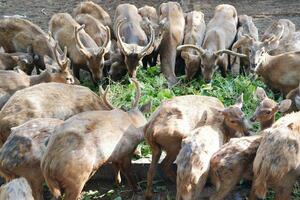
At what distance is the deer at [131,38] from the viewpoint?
380 inches

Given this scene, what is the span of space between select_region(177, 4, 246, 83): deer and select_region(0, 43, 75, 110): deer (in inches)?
73.5

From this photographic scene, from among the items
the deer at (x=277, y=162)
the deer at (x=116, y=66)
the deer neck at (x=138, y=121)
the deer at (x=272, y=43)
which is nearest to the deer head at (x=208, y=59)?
the deer at (x=272, y=43)

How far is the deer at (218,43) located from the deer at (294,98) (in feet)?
4.37

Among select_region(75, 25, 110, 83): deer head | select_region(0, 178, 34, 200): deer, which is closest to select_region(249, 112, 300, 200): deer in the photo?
select_region(0, 178, 34, 200): deer

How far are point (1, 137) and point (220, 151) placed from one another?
2.72m

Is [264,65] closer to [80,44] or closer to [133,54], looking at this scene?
[133,54]

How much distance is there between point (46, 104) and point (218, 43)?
3.80 meters

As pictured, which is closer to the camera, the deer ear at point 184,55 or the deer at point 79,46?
the deer at point 79,46

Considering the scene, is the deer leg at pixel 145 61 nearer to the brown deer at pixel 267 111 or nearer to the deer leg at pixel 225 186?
the brown deer at pixel 267 111

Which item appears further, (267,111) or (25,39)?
(25,39)

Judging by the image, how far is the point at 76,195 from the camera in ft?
20.7

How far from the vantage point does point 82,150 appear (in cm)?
628

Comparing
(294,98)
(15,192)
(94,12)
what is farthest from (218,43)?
(15,192)

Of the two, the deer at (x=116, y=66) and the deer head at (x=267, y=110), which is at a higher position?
the deer head at (x=267, y=110)
